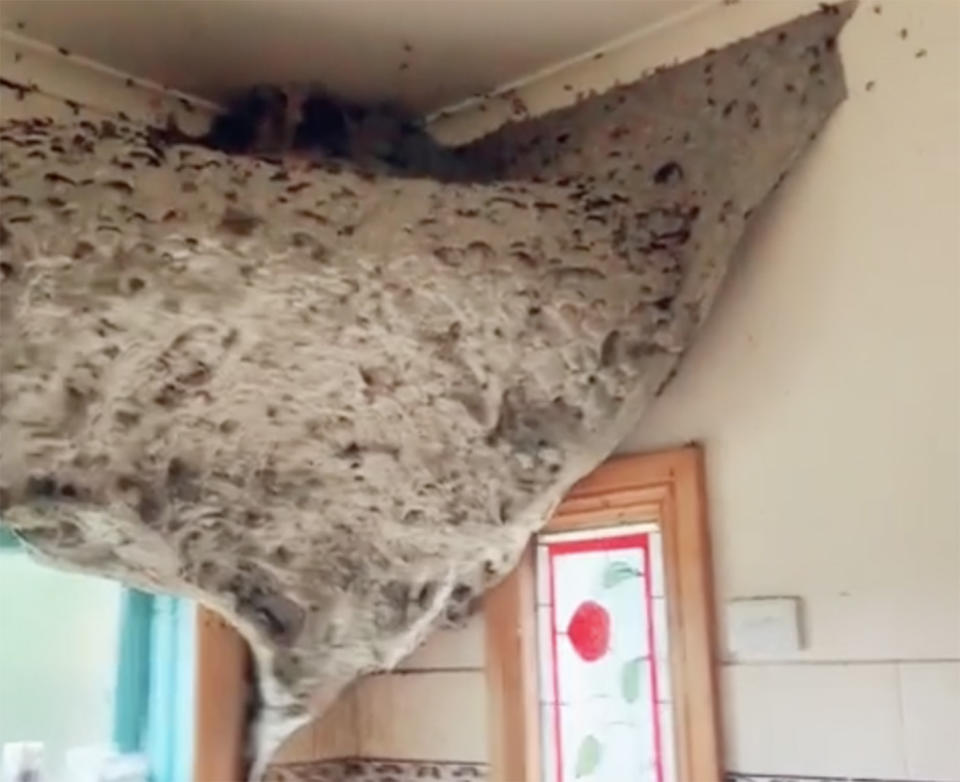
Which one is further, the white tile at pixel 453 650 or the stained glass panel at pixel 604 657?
the white tile at pixel 453 650

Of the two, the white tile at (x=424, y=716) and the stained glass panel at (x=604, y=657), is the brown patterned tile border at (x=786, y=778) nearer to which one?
the stained glass panel at (x=604, y=657)

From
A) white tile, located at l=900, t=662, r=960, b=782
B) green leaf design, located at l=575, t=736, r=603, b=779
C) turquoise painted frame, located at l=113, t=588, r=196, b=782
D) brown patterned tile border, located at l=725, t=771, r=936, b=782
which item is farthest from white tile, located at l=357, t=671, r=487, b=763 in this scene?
white tile, located at l=900, t=662, r=960, b=782

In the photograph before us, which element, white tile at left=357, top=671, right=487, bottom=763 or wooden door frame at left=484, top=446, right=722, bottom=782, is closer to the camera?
wooden door frame at left=484, top=446, right=722, bottom=782

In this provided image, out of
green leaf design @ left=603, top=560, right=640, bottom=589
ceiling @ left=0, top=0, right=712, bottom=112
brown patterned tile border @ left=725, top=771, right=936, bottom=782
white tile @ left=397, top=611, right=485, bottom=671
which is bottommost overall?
brown patterned tile border @ left=725, top=771, right=936, bottom=782

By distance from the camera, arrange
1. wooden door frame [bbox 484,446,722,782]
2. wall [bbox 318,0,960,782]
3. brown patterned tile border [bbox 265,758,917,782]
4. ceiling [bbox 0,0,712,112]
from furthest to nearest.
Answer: brown patterned tile border [bbox 265,758,917,782]
ceiling [bbox 0,0,712,112]
wooden door frame [bbox 484,446,722,782]
wall [bbox 318,0,960,782]

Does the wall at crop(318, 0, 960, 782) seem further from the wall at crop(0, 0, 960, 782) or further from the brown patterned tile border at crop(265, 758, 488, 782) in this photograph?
the brown patterned tile border at crop(265, 758, 488, 782)

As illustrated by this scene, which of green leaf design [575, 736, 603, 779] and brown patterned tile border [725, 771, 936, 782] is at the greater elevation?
green leaf design [575, 736, 603, 779]

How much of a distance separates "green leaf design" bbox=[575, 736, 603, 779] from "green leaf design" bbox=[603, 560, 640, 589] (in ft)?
0.61

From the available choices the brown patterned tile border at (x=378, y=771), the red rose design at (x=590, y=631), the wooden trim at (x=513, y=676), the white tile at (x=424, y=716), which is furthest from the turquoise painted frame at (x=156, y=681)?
the red rose design at (x=590, y=631)

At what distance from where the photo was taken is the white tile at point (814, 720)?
1370mm

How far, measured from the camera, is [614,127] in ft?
5.47

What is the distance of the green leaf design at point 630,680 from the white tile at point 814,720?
0.13 metres

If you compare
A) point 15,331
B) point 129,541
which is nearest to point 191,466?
point 129,541

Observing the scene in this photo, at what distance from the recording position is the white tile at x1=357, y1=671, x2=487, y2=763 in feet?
5.68
